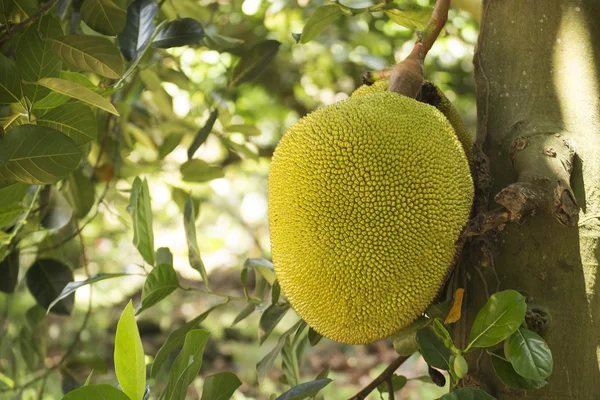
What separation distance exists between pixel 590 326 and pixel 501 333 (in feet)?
0.42

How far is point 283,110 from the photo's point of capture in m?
3.06

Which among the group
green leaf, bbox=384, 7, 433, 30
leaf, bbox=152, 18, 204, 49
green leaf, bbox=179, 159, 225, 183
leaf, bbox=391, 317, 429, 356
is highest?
green leaf, bbox=384, 7, 433, 30

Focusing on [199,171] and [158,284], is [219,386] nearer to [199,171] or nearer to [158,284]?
[158,284]

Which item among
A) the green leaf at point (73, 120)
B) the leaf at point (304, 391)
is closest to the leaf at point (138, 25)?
the green leaf at point (73, 120)

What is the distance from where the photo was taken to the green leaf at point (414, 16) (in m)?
0.90

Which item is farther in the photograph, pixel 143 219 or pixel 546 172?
pixel 143 219

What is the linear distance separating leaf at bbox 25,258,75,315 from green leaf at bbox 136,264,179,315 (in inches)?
10.4


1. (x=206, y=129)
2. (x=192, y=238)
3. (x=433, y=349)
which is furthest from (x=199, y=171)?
(x=433, y=349)

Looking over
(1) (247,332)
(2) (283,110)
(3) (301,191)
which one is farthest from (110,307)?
(3) (301,191)

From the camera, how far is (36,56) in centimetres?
62

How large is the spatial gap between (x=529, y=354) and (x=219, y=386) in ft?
0.99

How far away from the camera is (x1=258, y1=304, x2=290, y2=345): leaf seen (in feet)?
2.88

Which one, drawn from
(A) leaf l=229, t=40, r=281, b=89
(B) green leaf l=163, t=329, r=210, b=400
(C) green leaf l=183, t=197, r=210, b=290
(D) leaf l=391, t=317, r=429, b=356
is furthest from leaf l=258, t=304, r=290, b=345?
(A) leaf l=229, t=40, r=281, b=89

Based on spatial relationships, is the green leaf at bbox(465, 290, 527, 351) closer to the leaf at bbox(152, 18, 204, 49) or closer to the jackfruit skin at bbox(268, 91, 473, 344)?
the jackfruit skin at bbox(268, 91, 473, 344)
